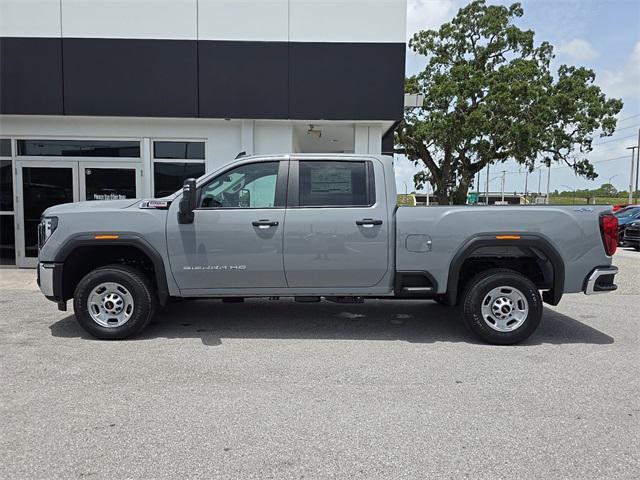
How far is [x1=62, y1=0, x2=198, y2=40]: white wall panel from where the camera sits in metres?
10.0

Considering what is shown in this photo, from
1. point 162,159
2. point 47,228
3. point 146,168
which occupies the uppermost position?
point 162,159

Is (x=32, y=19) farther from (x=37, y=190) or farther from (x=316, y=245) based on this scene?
(x=316, y=245)

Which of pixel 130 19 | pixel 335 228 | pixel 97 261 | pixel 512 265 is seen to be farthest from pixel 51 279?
pixel 130 19

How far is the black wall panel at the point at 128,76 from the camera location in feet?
32.9

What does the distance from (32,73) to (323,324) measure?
821cm

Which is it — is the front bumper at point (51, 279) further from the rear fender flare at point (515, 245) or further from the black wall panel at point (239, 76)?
the black wall panel at point (239, 76)

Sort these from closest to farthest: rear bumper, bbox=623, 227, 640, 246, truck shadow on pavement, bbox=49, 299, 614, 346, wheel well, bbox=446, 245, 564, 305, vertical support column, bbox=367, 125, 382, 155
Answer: wheel well, bbox=446, 245, 564, 305 → truck shadow on pavement, bbox=49, 299, 614, 346 → vertical support column, bbox=367, 125, 382, 155 → rear bumper, bbox=623, 227, 640, 246

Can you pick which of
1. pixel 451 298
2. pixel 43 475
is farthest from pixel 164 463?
pixel 451 298

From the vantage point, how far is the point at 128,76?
1008 centimetres

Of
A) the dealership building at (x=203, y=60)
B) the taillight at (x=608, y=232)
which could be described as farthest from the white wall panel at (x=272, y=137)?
the taillight at (x=608, y=232)

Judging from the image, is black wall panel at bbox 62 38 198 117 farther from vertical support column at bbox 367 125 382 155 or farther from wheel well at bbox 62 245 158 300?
wheel well at bbox 62 245 158 300

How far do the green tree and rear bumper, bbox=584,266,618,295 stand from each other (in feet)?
65.2

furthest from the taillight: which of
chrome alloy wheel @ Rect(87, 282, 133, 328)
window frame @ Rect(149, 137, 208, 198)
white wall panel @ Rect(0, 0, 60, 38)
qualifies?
white wall panel @ Rect(0, 0, 60, 38)

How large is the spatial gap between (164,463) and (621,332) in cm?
569
